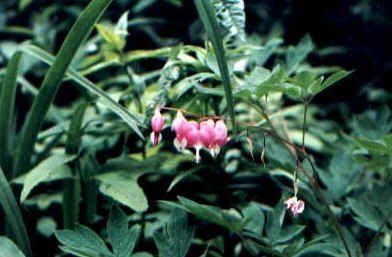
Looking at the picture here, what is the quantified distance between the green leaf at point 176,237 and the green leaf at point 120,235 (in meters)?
0.05

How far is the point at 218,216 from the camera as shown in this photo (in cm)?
89

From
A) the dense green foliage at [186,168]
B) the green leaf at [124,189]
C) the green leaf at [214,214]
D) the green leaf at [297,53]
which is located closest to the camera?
the green leaf at [214,214]

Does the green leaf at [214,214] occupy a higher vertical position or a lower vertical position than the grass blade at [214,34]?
lower

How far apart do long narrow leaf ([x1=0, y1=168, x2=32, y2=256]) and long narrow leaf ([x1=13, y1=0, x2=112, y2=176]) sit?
0.37 feet

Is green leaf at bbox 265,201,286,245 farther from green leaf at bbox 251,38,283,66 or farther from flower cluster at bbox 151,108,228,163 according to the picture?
green leaf at bbox 251,38,283,66

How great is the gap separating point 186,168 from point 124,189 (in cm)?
23

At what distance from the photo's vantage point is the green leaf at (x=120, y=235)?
0.92 metres

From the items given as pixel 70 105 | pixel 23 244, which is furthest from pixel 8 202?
pixel 70 105

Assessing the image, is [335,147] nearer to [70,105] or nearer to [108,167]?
[108,167]

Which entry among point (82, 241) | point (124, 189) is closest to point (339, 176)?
point (124, 189)

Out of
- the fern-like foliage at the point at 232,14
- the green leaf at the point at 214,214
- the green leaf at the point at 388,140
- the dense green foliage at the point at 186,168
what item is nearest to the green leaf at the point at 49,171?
the dense green foliage at the point at 186,168

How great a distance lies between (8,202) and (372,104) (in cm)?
165

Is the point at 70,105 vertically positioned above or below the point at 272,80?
below

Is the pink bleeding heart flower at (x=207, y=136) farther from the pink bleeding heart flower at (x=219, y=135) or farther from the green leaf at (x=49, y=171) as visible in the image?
the green leaf at (x=49, y=171)
